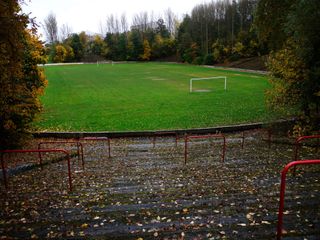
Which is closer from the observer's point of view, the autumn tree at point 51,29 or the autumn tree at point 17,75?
the autumn tree at point 17,75

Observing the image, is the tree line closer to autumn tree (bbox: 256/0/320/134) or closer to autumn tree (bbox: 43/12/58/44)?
autumn tree (bbox: 43/12/58/44)

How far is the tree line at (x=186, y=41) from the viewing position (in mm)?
76000

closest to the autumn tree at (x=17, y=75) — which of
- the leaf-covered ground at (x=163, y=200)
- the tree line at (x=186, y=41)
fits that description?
the leaf-covered ground at (x=163, y=200)

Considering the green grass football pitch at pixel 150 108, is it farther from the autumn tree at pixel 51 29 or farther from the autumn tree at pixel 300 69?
the autumn tree at pixel 51 29

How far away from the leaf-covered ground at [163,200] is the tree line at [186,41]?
61764 millimetres

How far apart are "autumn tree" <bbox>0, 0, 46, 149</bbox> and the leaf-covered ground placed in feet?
6.33

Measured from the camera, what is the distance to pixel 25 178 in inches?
346

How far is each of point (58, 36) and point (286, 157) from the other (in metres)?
146

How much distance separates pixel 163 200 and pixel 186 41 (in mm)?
89502

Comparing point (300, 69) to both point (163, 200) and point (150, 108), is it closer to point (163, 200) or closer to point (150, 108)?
point (163, 200)

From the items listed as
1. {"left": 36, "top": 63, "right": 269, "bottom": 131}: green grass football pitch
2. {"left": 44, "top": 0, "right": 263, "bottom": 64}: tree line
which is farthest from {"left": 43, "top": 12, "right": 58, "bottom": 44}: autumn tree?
{"left": 36, "top": 63, "right": 269, "bottom": 131}: green grass football pitch

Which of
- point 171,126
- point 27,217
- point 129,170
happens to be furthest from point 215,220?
point 171,126

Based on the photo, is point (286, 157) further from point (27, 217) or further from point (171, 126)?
point (171, 126)

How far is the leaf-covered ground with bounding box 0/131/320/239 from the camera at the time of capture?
5000mm
